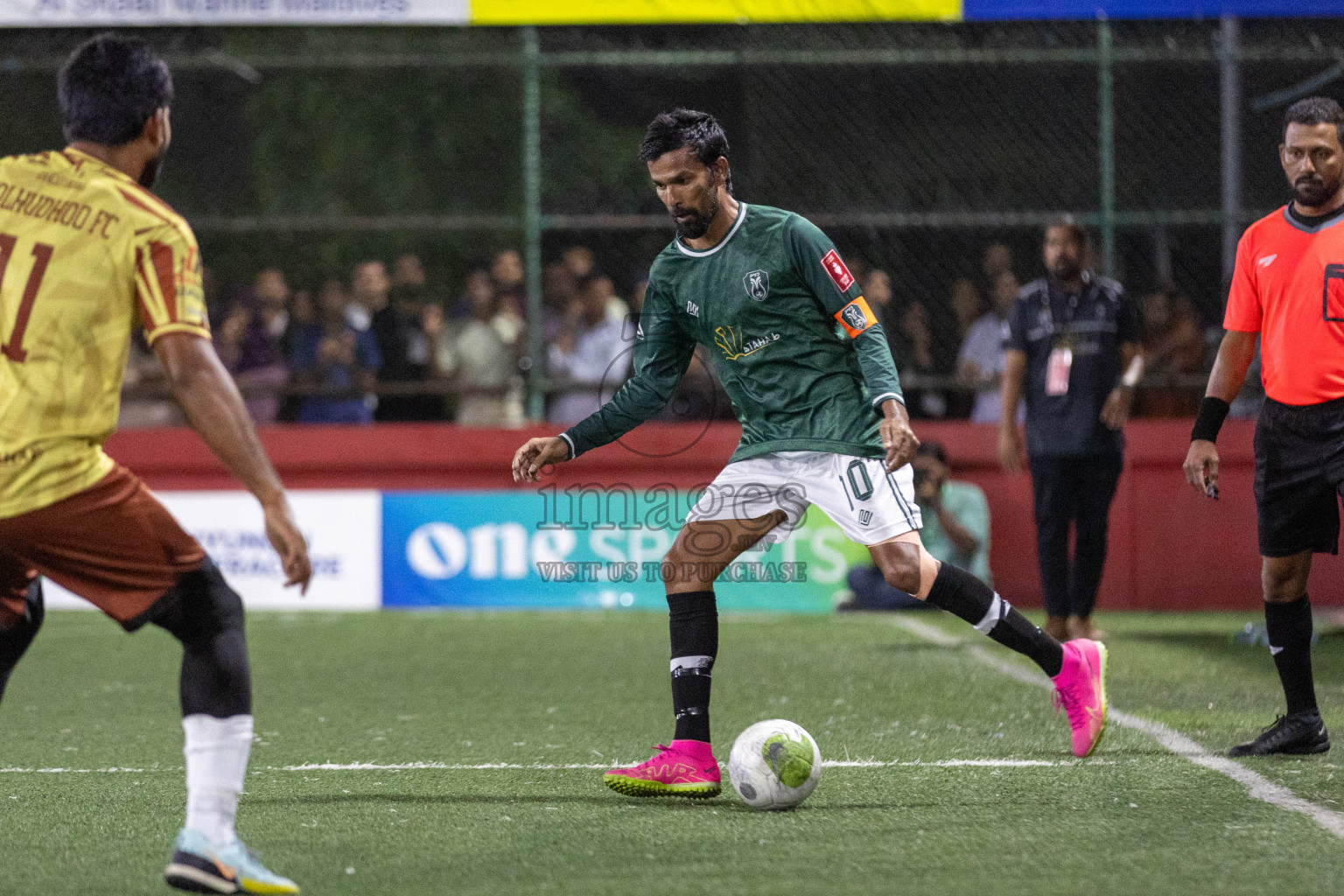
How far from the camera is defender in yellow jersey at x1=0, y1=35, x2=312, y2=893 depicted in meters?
3.48

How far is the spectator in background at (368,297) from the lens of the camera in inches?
481

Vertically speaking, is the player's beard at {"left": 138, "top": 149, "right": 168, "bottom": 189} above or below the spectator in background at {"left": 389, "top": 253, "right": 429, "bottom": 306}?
below

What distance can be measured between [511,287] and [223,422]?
28.7 feet

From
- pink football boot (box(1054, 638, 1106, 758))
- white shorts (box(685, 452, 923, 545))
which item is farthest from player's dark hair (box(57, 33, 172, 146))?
pink football boot (box(1054, 638, 1106, 758))

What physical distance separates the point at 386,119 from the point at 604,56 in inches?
408

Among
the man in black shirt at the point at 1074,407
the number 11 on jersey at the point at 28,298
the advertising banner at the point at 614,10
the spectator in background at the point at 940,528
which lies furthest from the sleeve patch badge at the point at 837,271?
the advertising banner at the point at 614,10

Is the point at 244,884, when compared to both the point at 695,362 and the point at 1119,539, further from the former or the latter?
the point at 1119,539

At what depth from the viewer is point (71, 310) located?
3479mm

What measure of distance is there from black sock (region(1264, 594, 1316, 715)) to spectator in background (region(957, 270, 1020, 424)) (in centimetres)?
612

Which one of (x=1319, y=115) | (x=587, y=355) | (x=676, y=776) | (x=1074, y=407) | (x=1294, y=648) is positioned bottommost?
(x=676, y=776)

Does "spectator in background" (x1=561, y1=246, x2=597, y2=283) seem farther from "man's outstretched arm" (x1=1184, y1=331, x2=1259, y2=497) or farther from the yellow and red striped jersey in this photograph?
the yellow and red striped jersey

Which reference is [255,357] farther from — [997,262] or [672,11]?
[997,262]

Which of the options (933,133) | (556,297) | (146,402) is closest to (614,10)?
(556,297)

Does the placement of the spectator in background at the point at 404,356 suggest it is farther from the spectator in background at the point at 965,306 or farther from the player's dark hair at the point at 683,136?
the player's dark hair at the point at 683,136
